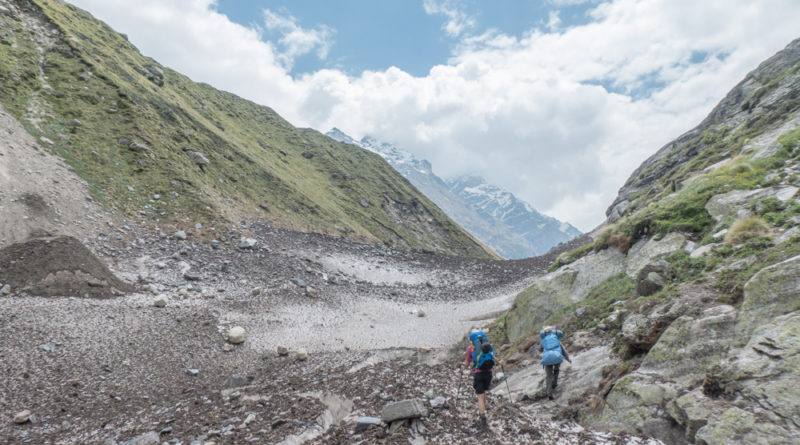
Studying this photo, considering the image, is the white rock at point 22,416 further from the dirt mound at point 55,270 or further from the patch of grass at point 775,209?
the patch of grass at point 775,209

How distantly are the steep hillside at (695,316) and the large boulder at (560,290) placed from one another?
2.6 inches

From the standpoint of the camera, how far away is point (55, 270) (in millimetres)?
16500

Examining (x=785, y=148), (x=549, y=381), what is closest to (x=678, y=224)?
(x=785, y=148)

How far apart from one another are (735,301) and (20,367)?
69.6ft

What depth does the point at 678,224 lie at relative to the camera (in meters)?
13.5

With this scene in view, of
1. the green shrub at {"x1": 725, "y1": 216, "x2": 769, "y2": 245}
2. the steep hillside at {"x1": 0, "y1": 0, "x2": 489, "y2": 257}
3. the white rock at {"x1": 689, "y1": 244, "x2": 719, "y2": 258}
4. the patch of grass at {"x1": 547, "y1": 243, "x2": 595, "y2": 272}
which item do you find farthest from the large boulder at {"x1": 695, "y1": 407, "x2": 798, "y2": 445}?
the steep hillside at {"x1": 0, "y1": 0, "x2": 489, "y2": 257}

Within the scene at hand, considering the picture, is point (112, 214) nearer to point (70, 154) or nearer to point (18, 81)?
point (70, 154)

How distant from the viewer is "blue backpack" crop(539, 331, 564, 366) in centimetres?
914

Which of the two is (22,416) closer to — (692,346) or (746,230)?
(692,346)

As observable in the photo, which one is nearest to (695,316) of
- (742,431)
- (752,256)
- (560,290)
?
Answer: (752,256)

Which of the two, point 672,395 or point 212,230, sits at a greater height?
point 212,230

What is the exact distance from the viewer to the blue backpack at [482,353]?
8.95 meters

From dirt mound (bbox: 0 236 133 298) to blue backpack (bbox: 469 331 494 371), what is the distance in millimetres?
18849

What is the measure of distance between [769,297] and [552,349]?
4602mm
